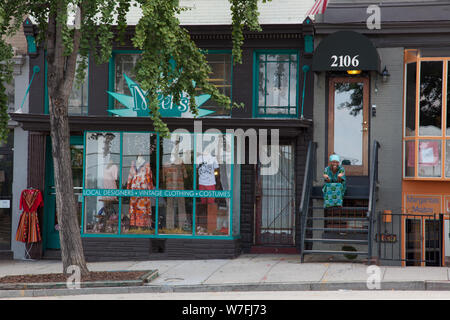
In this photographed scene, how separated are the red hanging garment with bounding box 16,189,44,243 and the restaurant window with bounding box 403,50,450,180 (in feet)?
27.7

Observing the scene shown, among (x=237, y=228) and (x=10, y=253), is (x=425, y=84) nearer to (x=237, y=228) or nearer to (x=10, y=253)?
(x=237, y=228)

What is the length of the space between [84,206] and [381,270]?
6.85 metres

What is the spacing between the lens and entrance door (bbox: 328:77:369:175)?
14.9 meters

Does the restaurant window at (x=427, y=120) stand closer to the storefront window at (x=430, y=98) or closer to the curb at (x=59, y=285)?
the storefront window at (x=430, y=98)

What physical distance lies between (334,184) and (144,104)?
4674 millimetres

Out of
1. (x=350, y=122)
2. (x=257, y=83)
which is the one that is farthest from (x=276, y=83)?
(x=350, y=122)

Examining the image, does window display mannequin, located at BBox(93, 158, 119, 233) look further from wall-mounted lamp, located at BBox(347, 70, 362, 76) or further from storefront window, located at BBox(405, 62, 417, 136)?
storefront window, located at BBox(405, 62, 417, 136)

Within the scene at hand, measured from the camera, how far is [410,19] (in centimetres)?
1452

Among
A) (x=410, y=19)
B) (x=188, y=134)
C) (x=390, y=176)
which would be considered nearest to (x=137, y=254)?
(x=188, y=134)

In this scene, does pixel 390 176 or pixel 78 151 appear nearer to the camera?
pixel 390 176

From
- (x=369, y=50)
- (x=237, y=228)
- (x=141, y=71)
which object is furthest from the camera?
(x=237, y=228)

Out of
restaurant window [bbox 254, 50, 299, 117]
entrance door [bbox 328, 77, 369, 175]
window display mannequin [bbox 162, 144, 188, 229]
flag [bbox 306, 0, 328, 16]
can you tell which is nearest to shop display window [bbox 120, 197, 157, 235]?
window display mannequin [bbox 162, 144, 188, 229]

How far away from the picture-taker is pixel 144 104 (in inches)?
596

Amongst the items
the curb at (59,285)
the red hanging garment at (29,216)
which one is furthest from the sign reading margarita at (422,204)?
the red hanging garment at (29,216)
